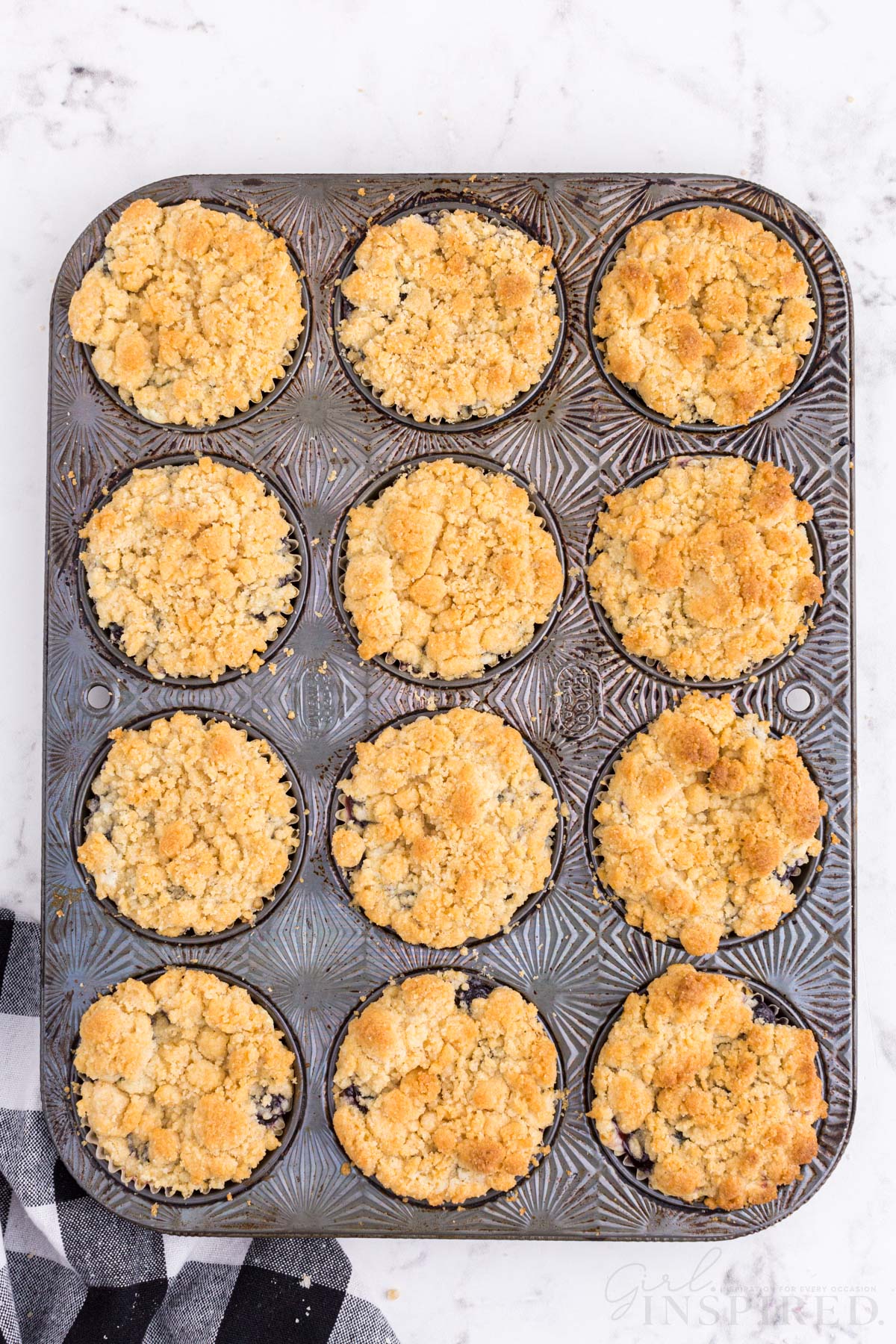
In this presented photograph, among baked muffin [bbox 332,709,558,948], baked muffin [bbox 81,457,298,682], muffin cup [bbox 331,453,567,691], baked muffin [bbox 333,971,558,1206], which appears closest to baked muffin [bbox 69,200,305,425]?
baked muffin [bbox 81,457,298,682]

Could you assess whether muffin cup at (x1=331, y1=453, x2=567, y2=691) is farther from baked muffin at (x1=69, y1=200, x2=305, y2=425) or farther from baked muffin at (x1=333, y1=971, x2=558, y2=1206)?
baked muffin at (x1=333, y1=971, x2=558, y2=1206)

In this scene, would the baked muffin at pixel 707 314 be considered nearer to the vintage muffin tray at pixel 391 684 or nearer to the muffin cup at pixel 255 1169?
the vintage muffin tray at pixel 391 684

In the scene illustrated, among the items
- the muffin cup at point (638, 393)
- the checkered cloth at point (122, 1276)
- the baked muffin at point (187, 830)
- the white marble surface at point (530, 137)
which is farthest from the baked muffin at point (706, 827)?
the checkered cloth at point (122, 1276)

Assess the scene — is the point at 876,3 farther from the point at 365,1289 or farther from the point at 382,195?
the point at 365,1289

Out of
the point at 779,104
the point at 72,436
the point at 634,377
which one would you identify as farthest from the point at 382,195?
the point at 779,104

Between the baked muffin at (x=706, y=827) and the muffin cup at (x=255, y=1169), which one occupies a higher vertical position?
the baked muffin at (x=706, y=827)

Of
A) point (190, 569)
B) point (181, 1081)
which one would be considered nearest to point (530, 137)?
point (190, 569)

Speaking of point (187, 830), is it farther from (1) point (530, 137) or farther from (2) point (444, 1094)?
(1) point (530, 137)
